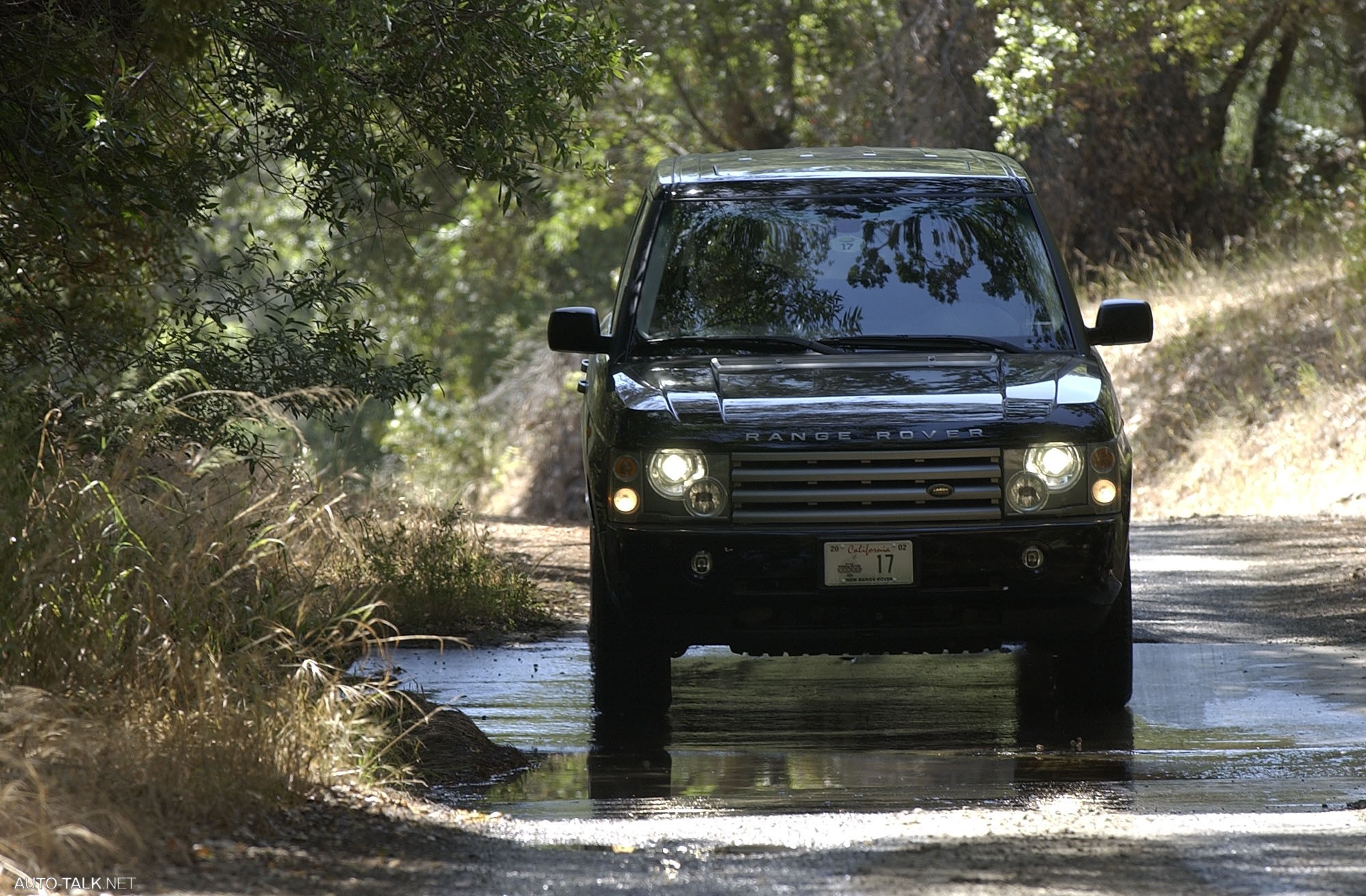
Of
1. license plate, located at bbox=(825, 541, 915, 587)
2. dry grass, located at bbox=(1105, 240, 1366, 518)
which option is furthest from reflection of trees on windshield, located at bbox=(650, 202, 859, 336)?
dry grass, located at bbox=(1105, 240, 1366, 518)

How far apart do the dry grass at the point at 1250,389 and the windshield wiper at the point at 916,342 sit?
9.13m

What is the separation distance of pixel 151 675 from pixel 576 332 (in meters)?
2.48

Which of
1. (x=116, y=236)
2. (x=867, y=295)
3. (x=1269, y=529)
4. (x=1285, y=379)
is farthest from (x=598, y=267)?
(x=867, y=295)

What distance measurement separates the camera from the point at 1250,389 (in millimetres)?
19672

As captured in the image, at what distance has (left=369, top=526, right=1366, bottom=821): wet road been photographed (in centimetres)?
586

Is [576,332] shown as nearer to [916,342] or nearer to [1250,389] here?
[916,342]

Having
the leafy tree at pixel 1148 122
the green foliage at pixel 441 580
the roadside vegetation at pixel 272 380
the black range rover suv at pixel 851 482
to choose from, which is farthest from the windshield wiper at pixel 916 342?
the leafy tree at pixel 1148 122

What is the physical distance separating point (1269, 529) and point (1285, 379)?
5.83 metres

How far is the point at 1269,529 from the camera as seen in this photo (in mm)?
13891

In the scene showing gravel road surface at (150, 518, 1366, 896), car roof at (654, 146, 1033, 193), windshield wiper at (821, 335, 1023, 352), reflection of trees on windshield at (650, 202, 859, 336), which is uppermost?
car roof at (654, 146, 1033, 193)

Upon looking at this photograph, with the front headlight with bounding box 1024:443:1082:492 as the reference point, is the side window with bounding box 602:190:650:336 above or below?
above

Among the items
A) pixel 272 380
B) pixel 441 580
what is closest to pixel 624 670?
pixel 441 580

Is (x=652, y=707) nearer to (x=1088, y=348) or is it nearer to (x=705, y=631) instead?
(x=705, y=631)

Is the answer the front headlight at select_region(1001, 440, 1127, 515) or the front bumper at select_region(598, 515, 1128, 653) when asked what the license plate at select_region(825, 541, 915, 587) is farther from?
the front headlight at select_region(1001, 440, 1127, 515)
